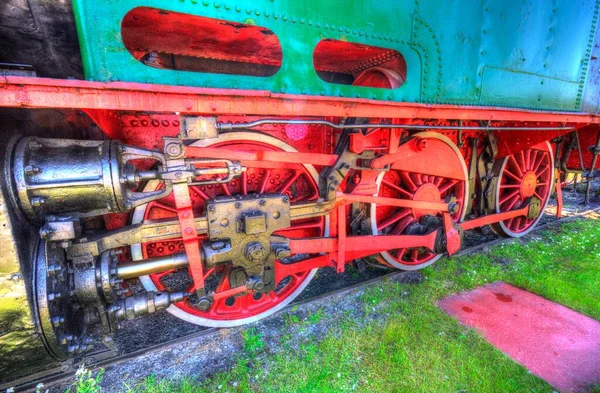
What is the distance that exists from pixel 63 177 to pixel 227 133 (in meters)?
1.07

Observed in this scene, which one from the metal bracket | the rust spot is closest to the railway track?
the rust spot

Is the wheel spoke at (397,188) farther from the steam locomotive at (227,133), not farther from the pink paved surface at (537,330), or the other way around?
the pink paved surface at (537,330)

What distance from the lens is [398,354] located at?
2238mm

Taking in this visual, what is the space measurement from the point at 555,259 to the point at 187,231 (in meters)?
4.36

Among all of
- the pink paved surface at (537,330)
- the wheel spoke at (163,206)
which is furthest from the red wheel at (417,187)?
the wheel spoke at (163,206)

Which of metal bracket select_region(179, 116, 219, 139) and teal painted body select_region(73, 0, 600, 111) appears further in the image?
metal bracket select_region(179, 116, 219, 139)

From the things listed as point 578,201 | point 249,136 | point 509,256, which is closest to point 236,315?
point 249,136

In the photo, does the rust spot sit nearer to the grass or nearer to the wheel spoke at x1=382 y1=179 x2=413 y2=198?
the grass

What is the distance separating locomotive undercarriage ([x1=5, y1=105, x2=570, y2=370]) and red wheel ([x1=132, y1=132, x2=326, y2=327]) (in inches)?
0.4

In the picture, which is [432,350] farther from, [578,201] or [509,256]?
[578,201]

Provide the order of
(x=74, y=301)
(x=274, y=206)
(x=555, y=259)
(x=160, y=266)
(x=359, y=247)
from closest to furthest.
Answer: (x=74, y=301)
(x=160, y=266)
(x=274, y=206)
(x=359, y=247)
(x=555, y=259)

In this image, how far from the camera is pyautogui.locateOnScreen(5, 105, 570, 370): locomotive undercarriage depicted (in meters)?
1.51

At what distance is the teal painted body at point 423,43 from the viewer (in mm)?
1337

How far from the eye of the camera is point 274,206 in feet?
6.97
